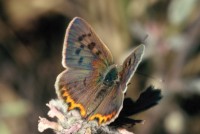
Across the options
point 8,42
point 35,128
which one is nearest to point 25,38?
point 8,42

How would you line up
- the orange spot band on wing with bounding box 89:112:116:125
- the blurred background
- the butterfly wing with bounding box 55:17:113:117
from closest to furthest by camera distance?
the orange spot band on wing with bounding box 89:112:116:125
the butterfly wing with bounding box 55:17:113:117
the blurred background

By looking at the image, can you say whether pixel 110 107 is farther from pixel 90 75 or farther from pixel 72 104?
pixel 90 75

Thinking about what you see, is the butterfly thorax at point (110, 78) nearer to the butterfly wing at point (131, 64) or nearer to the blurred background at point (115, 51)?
the butterfly wing at point (131, 64)

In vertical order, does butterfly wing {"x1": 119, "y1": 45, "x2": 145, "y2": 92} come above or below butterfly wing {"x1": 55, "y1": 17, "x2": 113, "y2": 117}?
below

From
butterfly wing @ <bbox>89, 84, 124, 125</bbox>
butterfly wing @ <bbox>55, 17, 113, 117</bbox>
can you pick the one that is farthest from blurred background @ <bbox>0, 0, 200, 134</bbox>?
butterfly wing @ <bbox>89, 84, 124, 125</bbox>

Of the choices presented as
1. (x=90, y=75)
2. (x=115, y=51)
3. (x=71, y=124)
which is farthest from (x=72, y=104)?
(x=115, y=51)

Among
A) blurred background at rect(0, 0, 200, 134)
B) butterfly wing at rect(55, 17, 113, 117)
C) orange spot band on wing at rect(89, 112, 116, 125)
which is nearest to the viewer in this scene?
orange spot band on wing at rect(89, 112, 116, 125)

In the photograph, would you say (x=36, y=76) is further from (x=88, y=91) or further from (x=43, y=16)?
(x=88, y=91)

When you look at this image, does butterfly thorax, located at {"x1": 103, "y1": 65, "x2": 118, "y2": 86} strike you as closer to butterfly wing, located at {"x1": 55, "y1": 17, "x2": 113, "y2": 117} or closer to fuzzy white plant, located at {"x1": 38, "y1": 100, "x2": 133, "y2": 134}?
butterfly wing, located at {"x1": 55, "y1": 17, "x2": 113, "y2": 117}
